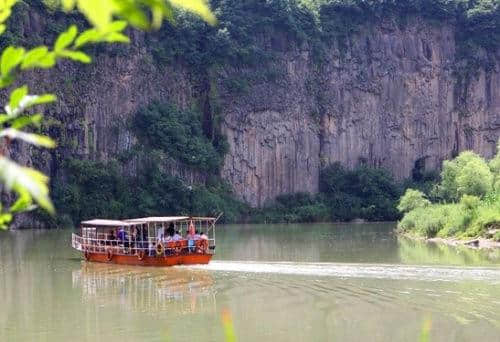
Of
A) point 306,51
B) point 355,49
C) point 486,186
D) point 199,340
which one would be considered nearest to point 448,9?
point 355,49

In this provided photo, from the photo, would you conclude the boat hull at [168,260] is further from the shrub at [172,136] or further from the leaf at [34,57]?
the shrub at [172,136]

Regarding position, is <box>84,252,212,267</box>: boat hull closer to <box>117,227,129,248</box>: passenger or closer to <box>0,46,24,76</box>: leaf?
<box>117,227,129,248</box>: passenger

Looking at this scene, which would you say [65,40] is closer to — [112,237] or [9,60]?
[9,60]

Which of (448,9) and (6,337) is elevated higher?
(448,9)

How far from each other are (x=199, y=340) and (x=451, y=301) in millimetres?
5677

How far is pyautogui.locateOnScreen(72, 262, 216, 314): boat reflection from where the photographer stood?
1830 cm

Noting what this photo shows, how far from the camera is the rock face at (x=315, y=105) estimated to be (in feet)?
181

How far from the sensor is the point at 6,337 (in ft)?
49.4

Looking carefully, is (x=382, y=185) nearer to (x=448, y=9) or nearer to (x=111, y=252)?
(x=448, y=9)

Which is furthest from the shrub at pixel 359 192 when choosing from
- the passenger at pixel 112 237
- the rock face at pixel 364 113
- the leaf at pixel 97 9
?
the leaf at pixel 97 9

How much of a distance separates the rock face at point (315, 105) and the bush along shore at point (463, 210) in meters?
17.1

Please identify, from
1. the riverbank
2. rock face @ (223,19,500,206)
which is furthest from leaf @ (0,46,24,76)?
rock face @ (223,19,500,206)

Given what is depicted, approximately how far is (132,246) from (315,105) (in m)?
37.2

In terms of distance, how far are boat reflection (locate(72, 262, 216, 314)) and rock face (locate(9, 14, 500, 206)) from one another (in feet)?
91.4
